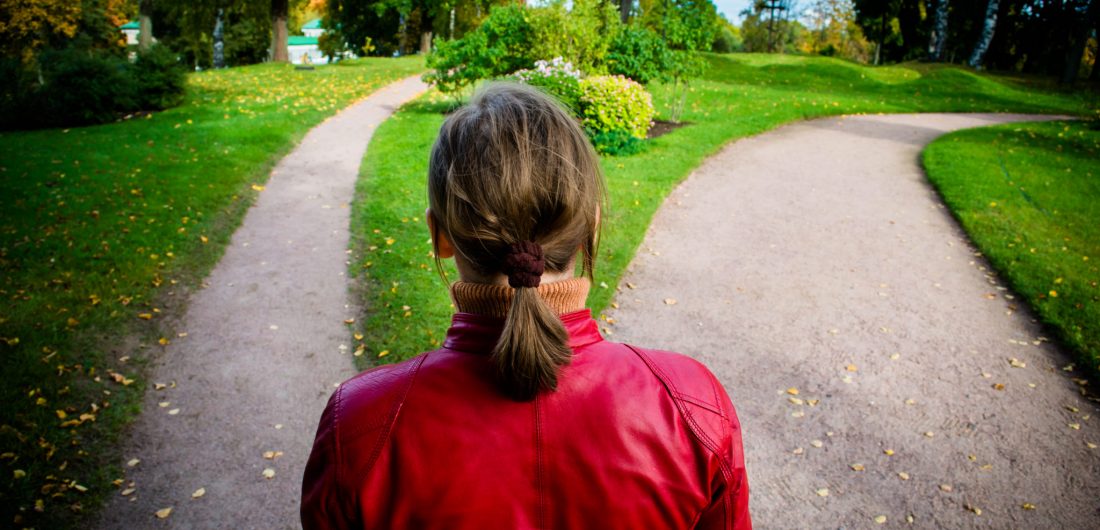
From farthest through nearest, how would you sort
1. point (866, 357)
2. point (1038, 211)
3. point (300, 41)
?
point (300, 41)
point (1038, 211)
point (866, 357)

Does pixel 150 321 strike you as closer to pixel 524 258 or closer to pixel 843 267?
pixel 524 258

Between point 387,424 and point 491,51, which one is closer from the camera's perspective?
point 387,424

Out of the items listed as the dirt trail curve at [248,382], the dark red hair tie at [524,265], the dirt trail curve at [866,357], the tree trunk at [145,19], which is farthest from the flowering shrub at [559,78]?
the tree trunk at [145,19]

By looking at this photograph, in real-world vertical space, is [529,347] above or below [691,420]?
above

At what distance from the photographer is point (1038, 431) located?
4078mm

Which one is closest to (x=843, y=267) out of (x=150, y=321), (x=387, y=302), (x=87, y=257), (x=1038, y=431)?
(x=1038, y=431)

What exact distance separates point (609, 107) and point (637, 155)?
3.13ft

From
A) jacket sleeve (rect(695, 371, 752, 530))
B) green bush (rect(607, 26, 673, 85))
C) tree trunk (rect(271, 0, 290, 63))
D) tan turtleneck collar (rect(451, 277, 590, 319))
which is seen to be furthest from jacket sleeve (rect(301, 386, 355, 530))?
tree trunk (rect(271, 0, 290, 63))

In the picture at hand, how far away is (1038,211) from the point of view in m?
8.43

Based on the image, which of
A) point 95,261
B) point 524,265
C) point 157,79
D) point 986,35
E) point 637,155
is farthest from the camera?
point 986,35

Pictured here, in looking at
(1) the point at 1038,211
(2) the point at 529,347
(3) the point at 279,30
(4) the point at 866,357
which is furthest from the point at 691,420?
(3) the point at 279,30

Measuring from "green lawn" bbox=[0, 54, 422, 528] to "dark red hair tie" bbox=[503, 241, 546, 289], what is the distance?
3364 millimetres

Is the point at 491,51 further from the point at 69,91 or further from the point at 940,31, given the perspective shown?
the point at 940,31

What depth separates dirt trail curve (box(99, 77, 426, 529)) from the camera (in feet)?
10.9
